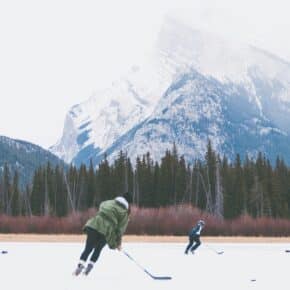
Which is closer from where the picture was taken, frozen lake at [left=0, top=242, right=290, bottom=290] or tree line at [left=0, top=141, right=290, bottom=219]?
frozen lake at [left=0, top=242, right=290, bottom=290]

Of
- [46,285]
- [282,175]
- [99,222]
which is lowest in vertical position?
[46,285]

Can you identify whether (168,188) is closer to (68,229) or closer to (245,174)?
(245,174)

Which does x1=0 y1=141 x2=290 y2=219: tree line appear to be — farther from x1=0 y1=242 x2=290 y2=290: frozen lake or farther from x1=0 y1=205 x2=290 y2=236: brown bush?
x1=0 y1=242 x2=290 y2=290: frozen lake

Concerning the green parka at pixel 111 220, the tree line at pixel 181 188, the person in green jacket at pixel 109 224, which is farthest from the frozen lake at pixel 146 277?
the tree line at pixel 181 188

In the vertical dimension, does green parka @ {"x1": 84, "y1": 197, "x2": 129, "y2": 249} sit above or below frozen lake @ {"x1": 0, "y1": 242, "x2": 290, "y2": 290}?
above

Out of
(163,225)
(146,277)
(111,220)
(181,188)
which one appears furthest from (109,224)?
(181,188)

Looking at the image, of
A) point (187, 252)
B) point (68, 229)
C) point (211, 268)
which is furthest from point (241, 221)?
point (211, 268)

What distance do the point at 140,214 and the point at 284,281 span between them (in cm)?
3373

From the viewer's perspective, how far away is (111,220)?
11.9 meters

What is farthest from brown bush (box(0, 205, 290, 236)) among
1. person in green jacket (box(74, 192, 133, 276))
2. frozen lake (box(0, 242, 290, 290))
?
person in green jacket (box(74, 192, 133, 276))

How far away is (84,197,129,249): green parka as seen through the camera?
39.1ft

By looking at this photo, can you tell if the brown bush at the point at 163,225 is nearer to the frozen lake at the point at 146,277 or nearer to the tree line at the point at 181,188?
the frozen lake at the point at 146,277

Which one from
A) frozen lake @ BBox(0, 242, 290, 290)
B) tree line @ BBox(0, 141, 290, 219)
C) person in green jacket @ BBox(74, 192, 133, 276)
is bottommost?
frozen lake @ BBox(0, 242, 290, 290)

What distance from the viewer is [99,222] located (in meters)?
12.0
